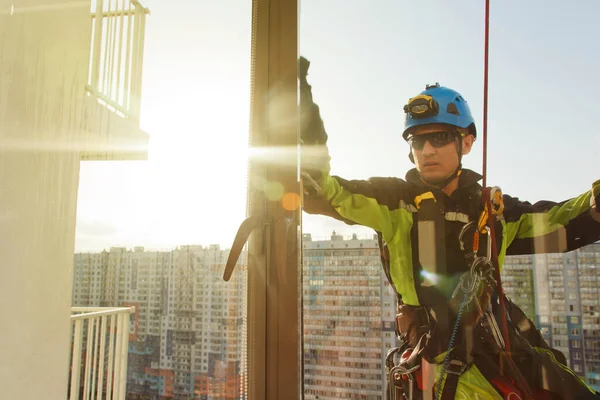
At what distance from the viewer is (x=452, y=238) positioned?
1.18m

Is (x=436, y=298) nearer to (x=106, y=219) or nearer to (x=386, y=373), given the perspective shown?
(x=386, y=373)

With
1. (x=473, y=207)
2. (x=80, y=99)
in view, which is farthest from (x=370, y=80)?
(x=80, y=99)

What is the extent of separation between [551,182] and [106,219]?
3.63 ft

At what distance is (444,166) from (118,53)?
927 millimetres

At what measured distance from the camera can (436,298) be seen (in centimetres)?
117

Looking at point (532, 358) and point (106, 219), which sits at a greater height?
point (106, 219)

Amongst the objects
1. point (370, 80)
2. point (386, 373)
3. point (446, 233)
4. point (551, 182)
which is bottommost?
point (386, 373)

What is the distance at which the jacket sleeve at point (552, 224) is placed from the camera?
1.09 metres

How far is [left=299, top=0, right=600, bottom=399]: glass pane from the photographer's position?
108 centimetres

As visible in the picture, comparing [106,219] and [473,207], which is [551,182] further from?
[106,219]

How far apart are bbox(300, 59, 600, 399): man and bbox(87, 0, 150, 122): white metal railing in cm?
47

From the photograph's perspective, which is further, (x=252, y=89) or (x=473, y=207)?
(x=473, y=207)

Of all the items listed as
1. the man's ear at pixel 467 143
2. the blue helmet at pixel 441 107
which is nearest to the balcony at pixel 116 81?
the blue helmet at pixel 441 107

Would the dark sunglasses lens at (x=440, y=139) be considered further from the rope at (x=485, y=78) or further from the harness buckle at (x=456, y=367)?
the harness buckle at (x=456, y=367)
